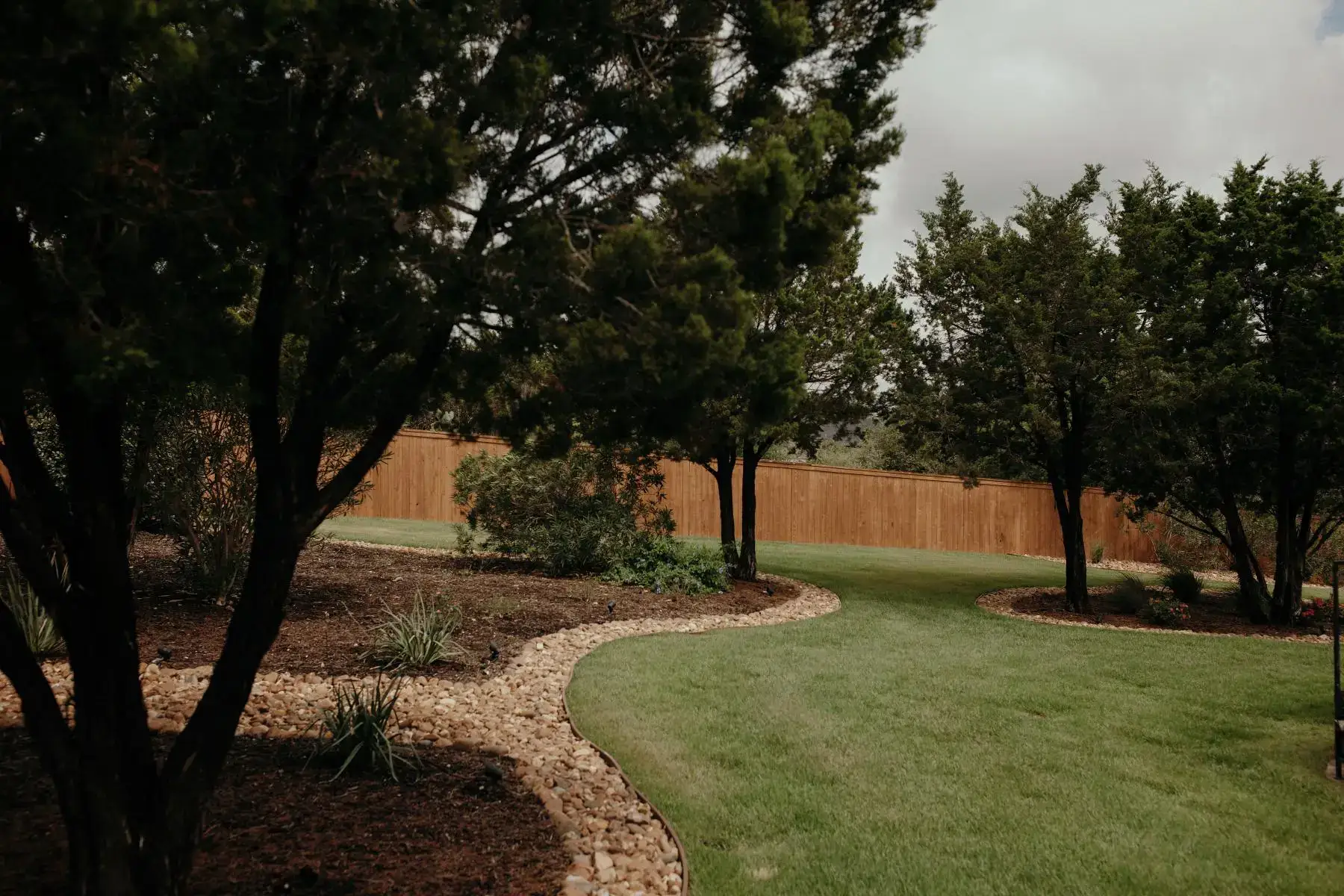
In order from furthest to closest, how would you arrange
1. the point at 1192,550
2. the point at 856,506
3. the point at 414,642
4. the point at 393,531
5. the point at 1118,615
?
the point at 856,506 < the point at 1192,550 < the point at 393,531 < the point at 1118,615 < the point at 414,642

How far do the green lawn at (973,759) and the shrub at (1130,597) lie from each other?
2.40 m

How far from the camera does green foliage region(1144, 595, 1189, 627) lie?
412 inches

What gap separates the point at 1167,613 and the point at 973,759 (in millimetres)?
7122

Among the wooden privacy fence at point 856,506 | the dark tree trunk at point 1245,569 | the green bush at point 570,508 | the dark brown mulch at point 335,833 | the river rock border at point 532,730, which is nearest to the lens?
the dark brown mulch at point 335,833

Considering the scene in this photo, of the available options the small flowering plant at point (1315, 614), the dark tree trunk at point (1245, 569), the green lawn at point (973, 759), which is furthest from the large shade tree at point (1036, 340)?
the green lawn at point (973, 759)

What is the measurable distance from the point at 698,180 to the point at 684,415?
2.17 feet

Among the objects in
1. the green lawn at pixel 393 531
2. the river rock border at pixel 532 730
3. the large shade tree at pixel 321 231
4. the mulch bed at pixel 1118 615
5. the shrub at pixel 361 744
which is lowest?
the mulch bed at pixel 1118 615

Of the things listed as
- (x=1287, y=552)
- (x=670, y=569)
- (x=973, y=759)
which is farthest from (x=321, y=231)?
(x=1287, y=552)

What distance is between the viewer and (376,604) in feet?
25.5

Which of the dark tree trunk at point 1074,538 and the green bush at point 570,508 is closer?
the green bush at point 570,508

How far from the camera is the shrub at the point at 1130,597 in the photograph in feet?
37.1

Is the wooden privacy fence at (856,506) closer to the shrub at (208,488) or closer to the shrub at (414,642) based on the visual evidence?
the shrub at (208,488)

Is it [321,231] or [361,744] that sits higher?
[321,231]

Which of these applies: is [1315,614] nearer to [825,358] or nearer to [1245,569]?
[1245,569]
